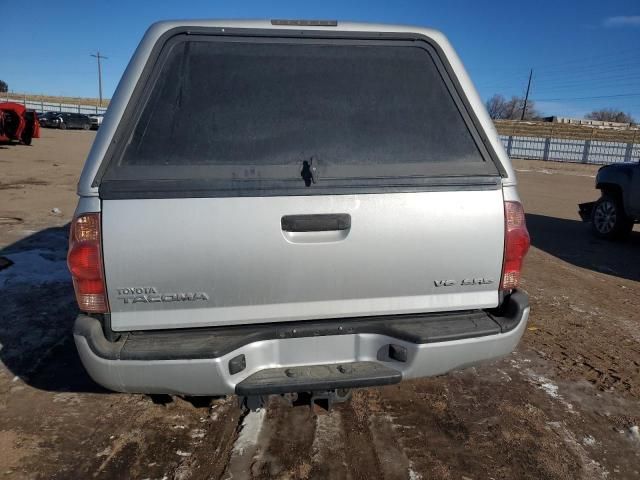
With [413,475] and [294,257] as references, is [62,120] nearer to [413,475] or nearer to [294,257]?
[294,257]

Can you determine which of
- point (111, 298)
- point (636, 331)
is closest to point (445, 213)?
point (111, 298)

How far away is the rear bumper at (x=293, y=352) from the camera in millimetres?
2152

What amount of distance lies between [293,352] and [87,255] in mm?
1018

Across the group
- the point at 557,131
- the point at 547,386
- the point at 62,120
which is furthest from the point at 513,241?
the point at 557,131

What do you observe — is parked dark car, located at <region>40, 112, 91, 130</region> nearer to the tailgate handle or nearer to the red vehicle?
the red vehicle

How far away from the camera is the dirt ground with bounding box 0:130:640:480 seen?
2.56m

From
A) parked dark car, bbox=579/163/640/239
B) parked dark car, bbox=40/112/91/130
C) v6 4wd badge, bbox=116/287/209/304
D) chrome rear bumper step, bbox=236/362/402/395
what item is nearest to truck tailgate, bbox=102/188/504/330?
v6 4wd badge, bbox=116/287/209/304

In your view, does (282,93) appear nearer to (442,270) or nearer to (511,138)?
(442,270)

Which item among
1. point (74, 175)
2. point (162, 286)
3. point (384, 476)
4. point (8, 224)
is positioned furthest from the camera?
point (74, 175)

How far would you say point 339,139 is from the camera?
239cm

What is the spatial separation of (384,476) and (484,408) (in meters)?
0.98

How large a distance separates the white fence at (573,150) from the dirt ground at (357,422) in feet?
85.3

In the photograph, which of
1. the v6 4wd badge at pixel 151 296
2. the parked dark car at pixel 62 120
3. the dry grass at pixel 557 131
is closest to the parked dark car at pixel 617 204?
the v6 4wd badge at pixel 151 296

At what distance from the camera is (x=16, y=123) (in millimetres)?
20281
